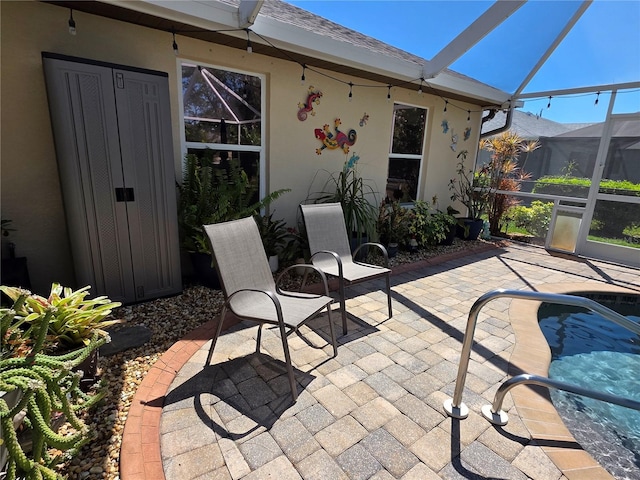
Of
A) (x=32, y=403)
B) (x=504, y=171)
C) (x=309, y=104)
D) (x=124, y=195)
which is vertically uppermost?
(x=309, y=104)

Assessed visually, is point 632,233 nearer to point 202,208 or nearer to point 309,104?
point 309,104

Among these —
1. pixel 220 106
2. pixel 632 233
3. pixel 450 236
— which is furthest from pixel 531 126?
pixel 220 106

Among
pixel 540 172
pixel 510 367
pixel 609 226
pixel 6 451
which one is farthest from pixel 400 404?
pixel 540 172

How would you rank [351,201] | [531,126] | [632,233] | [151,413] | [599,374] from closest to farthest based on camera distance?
[151,413] → [599,374] → [351,201] → [632,233] → [531,126]

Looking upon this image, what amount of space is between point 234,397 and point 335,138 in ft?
13.5

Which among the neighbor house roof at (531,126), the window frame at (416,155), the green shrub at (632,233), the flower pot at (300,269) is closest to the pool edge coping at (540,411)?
the flower pot at (300,269)

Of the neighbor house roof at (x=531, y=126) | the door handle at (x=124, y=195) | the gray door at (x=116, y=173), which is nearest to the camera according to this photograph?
the gray door at (x=116, y=173)

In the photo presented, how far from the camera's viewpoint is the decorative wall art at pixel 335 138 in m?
5.03

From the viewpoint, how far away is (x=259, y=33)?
138 inches

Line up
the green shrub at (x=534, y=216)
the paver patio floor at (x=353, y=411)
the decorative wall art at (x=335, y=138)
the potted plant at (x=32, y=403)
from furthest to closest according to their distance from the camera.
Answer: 1. the green shrub at (x=534, y=216)
2. the decorative wall art at (x=335, y=138)
3. the paver patio floor at (x=353, y=411)
4. the potted plant at (x=32, y=403)

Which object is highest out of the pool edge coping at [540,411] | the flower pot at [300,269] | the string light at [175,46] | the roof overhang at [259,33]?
the roof overhang at [259,33]

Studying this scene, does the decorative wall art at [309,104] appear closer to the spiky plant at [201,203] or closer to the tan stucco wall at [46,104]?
the tan stucco wall at [46,104]

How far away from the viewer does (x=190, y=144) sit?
3988 mm

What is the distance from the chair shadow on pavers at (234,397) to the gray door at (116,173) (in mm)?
1473
